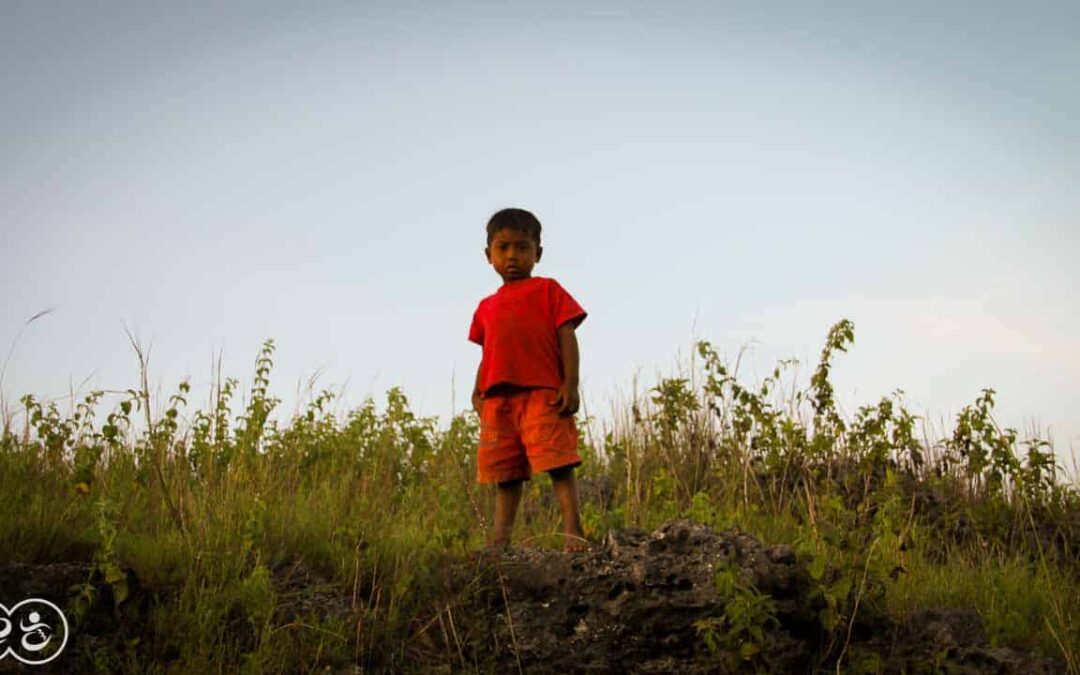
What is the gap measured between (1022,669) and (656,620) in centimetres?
173

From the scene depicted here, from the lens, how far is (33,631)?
12.6 feet

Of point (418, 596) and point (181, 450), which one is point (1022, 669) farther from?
point (181, 450)

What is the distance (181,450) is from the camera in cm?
646

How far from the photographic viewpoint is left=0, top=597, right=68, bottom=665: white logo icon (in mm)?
3756

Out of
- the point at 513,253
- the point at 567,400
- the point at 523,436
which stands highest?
the point at 513,253

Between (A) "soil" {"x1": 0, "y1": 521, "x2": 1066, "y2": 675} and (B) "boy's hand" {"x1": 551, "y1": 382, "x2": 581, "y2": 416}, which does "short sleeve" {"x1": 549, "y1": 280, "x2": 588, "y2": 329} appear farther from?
(A) "soil" {"x1": 0, "y1": 521, "x2": 1066, "y2": 675}

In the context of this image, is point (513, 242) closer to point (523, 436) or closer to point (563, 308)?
point (563, 308)

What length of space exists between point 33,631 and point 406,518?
96.7 inches

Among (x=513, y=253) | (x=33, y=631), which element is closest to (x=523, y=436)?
(x=513, y=253)

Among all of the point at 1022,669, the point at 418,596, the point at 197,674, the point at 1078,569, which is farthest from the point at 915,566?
the point at 197,674

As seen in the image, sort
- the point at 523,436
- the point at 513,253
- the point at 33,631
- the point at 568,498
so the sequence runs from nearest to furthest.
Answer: the point at 33,631, the point at 568,498, the point at 523,436, the point at 513,253

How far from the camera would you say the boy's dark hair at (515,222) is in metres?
5.22

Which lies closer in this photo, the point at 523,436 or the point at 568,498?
the point at 568,498

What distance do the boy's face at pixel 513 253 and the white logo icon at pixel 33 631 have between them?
8.96 feet
